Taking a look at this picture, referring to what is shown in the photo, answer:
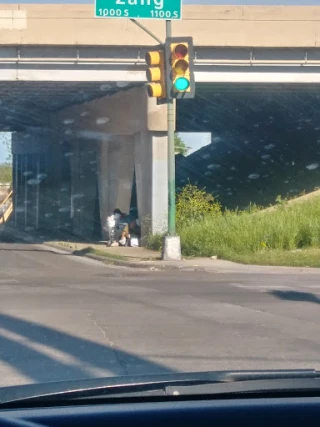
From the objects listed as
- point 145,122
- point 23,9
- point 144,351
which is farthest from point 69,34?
point 144,351

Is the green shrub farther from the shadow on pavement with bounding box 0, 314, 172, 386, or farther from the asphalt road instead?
the shadow on pavement with bounding box 0, 314, 172, 386

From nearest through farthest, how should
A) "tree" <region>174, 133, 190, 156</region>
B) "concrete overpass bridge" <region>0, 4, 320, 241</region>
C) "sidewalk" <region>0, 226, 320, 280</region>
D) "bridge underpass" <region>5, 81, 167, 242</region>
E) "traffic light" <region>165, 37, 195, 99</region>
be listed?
"traffic light" <region>165, 37, 195, 99</region>, "sidewalk" <region>0, 226, 320, 280</region>, "concrete overpass bridge" <region>0, 4, 320, 241</region>, "bridge underpass" <region>5, 81, 167, 242</region>, "tree" <region>174, 133, 190, 156</region>

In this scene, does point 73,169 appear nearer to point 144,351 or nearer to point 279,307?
point 279,307

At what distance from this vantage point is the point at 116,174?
35.8 meters

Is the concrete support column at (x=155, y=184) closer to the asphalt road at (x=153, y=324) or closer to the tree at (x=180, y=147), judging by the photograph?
Result: the asphalt road at (x=153, y=324)

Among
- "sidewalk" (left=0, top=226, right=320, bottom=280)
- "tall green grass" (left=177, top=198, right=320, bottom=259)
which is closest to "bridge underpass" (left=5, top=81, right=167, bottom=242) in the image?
"tall green grass" (left=177, top=198, right=320, bottom=259)

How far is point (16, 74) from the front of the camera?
1095 inches

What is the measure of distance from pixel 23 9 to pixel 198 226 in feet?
30.2

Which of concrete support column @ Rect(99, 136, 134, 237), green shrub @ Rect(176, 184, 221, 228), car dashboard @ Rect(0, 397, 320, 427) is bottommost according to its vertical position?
car dashboard @ Rect(0, 397, 320, 427)

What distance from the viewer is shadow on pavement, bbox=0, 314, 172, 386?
7770 millimetres

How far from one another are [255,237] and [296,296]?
9.95 meters

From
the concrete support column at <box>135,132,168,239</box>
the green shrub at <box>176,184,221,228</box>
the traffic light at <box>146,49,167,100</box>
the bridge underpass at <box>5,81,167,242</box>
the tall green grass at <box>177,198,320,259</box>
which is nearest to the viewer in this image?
the traffic light at <box>146,49,167,100</box>

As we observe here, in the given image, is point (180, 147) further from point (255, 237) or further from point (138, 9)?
point (138, 9)

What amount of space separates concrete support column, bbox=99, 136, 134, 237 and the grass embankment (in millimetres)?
9280
